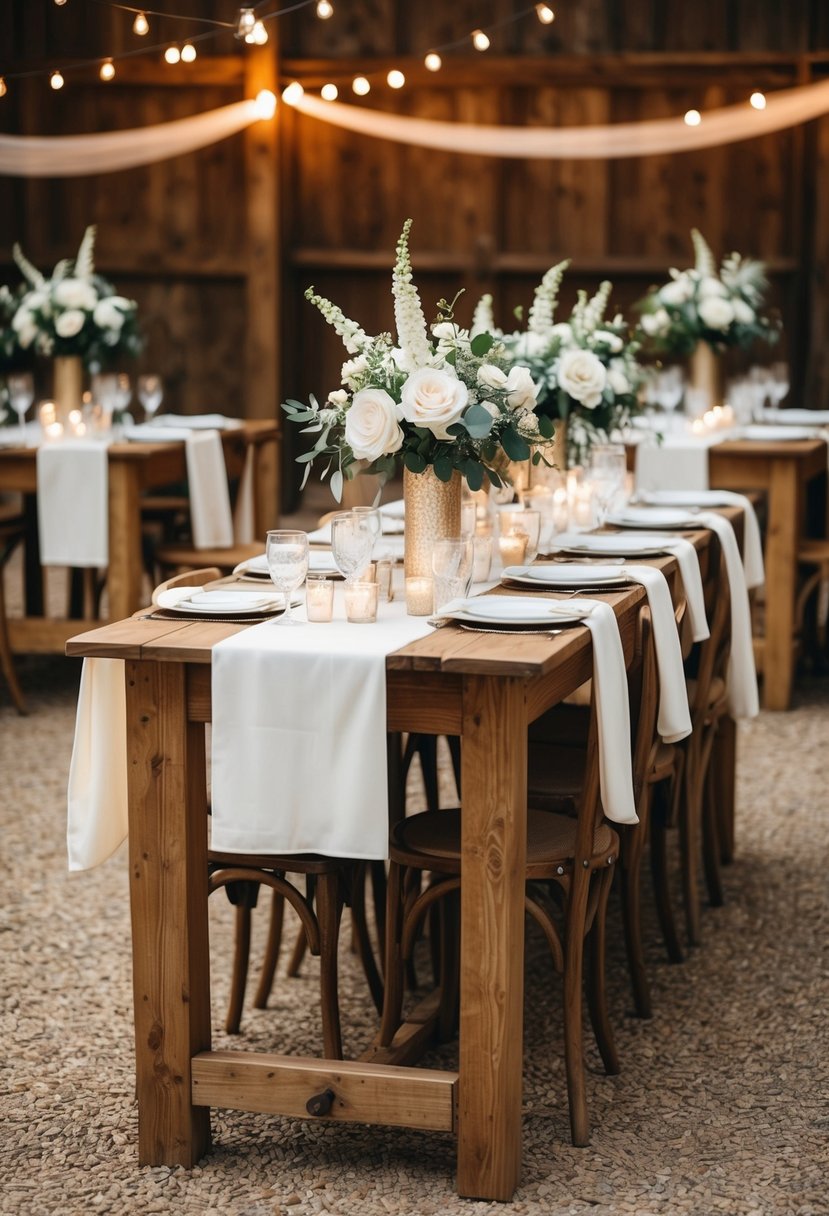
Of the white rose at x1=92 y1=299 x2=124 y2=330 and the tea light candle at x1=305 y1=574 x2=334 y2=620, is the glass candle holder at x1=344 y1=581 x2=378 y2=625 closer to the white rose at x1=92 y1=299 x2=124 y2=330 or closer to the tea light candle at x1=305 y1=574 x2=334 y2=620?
the tea light candle at x1=305 y1=574 x2=334 y2=620

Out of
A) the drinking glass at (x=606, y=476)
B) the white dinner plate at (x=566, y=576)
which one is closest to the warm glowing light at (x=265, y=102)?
the drinking glass at (x=606, y=476)

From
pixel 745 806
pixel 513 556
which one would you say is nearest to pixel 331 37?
pixel 745 806

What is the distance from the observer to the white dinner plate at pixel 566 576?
318cm

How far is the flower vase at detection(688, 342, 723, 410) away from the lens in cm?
686

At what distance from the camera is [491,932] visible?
2604 mm

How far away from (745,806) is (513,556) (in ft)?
5.78

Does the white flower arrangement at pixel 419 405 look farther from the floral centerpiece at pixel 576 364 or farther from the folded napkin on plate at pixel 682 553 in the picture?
the floral centerpiece at pixel 576 364

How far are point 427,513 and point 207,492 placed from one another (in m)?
3.01

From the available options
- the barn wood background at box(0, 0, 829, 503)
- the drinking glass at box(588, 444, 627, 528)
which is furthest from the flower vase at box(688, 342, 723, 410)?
the drinking glass at box(588, 444, 627, 528)

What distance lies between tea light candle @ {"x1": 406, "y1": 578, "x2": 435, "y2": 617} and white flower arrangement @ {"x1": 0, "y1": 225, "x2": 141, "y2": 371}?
3.56 meters

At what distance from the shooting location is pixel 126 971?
3689 millimetres

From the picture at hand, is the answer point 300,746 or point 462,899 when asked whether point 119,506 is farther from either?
point 462,899

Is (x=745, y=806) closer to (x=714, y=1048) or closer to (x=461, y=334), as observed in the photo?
(x=714, y=1048)

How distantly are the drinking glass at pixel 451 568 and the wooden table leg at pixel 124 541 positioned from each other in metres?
3.00
